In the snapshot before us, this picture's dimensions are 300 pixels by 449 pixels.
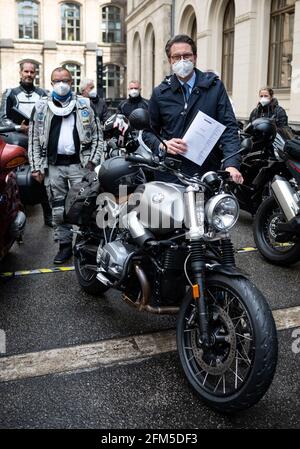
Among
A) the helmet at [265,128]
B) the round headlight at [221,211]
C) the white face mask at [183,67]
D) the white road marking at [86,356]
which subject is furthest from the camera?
the helmet at [265,128]

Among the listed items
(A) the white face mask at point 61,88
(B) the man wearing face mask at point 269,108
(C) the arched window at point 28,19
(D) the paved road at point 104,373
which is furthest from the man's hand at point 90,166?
(C) the arched window at point 28,19

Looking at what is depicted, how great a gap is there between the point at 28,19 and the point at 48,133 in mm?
42649

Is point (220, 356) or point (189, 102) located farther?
point (189, 102)

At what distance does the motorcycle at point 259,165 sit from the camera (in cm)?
571

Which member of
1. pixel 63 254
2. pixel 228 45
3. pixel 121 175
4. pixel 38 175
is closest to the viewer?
pixel 121 175

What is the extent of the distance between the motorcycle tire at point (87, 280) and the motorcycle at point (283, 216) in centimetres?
180

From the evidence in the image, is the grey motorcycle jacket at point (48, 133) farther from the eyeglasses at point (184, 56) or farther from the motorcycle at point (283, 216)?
the eyeglasses at point (184, 56)

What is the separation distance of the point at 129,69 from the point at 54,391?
3349 centimetres

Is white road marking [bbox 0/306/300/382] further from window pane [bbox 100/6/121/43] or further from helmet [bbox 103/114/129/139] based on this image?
window pane [bbox 100/6/121/43]

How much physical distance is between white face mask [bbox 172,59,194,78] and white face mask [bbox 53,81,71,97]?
6.53ft

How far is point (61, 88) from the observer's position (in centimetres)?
524

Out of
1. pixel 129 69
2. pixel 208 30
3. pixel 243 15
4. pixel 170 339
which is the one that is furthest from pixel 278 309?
pixel 129 69

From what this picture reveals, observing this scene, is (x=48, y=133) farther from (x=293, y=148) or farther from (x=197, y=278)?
(x=197, y=278)

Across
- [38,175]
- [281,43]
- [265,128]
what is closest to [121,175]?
[38,175]
